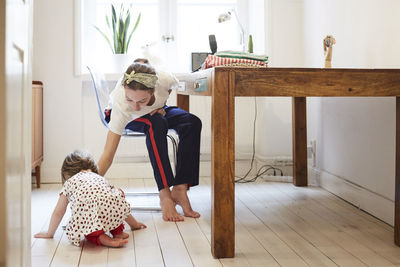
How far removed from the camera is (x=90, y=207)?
229 cm

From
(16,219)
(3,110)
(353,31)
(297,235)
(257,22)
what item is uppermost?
(257,22)

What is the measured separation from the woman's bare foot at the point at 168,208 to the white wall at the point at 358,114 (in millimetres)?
981

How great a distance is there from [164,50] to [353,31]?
1.67 m

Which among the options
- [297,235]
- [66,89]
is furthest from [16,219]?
[66,89]

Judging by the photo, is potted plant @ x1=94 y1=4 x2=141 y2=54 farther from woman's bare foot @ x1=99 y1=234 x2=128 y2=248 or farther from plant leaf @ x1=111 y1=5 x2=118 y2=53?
woman's bare foot @ x1=99 y1=234 x2=128 y2=248

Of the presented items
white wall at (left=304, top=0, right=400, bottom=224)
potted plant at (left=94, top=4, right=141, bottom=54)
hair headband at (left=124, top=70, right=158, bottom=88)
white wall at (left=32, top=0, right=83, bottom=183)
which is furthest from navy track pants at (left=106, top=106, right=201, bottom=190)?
potted plant at (left=94, top=4, right=141, bottom=54)

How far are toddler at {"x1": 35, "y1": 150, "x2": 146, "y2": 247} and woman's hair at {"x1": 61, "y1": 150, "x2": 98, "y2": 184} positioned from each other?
29mm

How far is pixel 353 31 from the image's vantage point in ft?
10.1

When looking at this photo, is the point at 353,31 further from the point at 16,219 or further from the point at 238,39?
the point at 16,219

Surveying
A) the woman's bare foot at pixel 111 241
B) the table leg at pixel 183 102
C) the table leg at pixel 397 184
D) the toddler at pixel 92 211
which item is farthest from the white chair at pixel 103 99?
the table leg at pixel 397 184

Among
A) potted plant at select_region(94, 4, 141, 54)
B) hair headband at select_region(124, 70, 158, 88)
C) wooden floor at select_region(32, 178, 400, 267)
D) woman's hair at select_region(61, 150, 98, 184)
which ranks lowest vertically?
wooden floor at select_region(32, 178, 400, 267)

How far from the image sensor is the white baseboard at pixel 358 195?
269 centimetres

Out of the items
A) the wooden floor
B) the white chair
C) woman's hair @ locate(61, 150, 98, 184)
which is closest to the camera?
the wooden floor

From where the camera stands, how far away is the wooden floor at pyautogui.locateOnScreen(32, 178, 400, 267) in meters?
2.12
